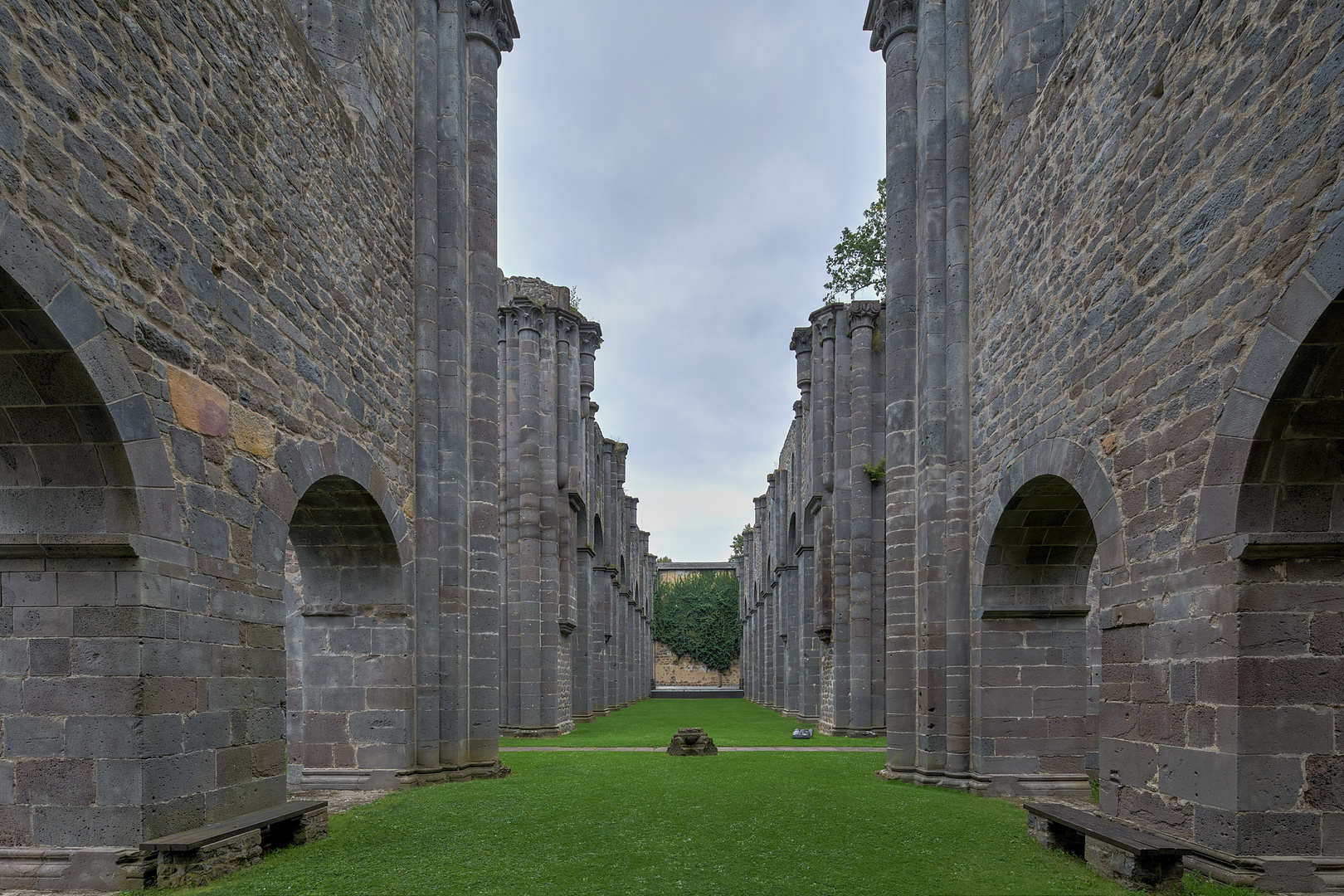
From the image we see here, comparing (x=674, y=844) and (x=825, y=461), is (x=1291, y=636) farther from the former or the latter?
(x=825, y=461)

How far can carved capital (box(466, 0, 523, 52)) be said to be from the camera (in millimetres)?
12188

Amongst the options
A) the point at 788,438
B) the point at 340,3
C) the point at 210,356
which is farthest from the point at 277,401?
the point at 788,438

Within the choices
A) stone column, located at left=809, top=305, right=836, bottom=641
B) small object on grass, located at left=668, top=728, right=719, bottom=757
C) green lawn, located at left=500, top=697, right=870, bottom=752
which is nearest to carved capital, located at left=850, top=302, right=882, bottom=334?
stone column, located at left=809, top=305, right=836, bottom=641

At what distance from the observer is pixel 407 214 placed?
11.1 meters

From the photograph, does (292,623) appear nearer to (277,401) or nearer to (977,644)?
(277,401)

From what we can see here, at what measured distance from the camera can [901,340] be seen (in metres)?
11.6

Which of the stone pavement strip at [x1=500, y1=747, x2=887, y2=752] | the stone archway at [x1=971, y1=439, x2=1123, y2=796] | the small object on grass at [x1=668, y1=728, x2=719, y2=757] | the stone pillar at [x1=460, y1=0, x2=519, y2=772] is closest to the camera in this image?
the stone archway at [x1=971, y1=439, x2=1123, y2=796]

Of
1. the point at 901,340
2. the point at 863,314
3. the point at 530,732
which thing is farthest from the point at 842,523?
the point at 530,732

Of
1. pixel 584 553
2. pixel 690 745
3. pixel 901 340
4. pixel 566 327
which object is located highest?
pixel 566 327

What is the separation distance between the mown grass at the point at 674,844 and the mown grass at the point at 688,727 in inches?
218

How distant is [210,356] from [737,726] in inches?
660

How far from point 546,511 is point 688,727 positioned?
18.6ft

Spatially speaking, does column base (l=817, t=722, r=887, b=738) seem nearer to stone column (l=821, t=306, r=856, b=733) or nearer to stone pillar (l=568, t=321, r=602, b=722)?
stone column (l=821, t=306, r=856, b=733)

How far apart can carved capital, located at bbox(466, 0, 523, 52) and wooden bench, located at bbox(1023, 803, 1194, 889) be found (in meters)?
11.9
